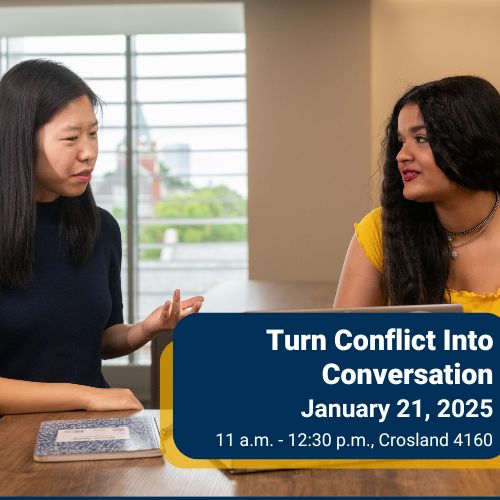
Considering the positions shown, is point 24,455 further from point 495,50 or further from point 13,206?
point 495,50

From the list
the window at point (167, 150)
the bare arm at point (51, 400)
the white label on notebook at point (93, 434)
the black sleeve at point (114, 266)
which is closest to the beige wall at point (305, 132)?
the window at point (167, 150)

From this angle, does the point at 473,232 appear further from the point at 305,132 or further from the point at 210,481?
the point at 305,132

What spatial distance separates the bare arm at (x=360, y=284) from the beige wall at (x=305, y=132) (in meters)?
2.66

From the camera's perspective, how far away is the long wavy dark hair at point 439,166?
240 cm

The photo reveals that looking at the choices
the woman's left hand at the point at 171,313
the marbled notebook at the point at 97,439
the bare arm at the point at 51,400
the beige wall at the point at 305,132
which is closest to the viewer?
the marbled notebook at the point at 97,439

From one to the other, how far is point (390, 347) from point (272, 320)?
0.20 m

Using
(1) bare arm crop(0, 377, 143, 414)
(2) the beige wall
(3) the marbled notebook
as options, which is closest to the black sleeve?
(1) bare arm crop(0, 377, 143, 414)

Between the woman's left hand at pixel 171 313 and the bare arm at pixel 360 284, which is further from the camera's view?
the bare arm at pixel 360 284

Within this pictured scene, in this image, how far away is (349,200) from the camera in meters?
5.33

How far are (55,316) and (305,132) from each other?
3221mm

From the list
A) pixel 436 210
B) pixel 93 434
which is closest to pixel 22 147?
pixel 93 434

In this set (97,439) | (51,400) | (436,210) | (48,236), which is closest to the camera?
(97,439)

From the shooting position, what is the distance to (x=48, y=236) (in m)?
2.39

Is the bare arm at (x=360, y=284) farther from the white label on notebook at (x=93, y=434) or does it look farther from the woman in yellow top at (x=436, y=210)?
the white label on notebook at (x=93, y=434)
